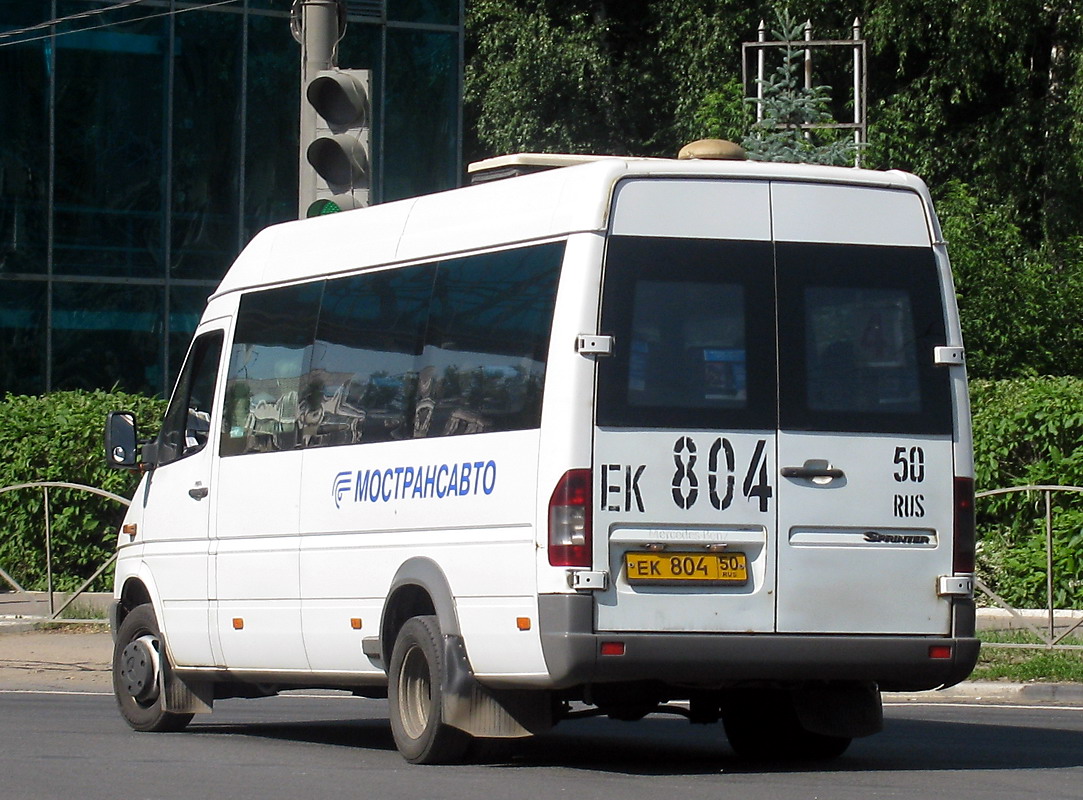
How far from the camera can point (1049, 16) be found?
34.2 m

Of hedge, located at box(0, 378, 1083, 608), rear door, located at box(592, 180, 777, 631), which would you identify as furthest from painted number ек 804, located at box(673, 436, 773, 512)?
hedge, located at box(0, 378, 1083, 608)

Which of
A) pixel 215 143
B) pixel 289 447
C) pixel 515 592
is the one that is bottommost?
pixel 515 592

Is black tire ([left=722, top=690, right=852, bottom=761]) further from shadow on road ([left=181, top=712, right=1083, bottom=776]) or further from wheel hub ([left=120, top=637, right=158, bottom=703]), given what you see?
wheel hub ([left=120, top=637, right=158, bottom=703])

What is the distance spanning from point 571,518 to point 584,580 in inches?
10.2

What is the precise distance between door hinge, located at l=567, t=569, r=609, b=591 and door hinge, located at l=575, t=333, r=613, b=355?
91cm

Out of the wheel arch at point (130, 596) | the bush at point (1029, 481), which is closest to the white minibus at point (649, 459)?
the wheel arch at point (130, 596)

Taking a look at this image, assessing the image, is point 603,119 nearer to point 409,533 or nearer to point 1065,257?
point 1065,257

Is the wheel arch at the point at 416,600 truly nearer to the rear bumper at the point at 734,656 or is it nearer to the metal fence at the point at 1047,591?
the rear bumper at the point at 734,656

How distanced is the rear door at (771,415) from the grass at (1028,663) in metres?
Result: 5.28

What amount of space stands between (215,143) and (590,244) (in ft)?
65.3

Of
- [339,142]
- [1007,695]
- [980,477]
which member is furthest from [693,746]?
[980,477]

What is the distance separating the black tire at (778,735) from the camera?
1055cm

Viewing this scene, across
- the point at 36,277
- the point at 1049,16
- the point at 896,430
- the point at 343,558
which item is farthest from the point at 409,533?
the point at 1049,16

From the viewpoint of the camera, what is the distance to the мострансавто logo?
9445mm
